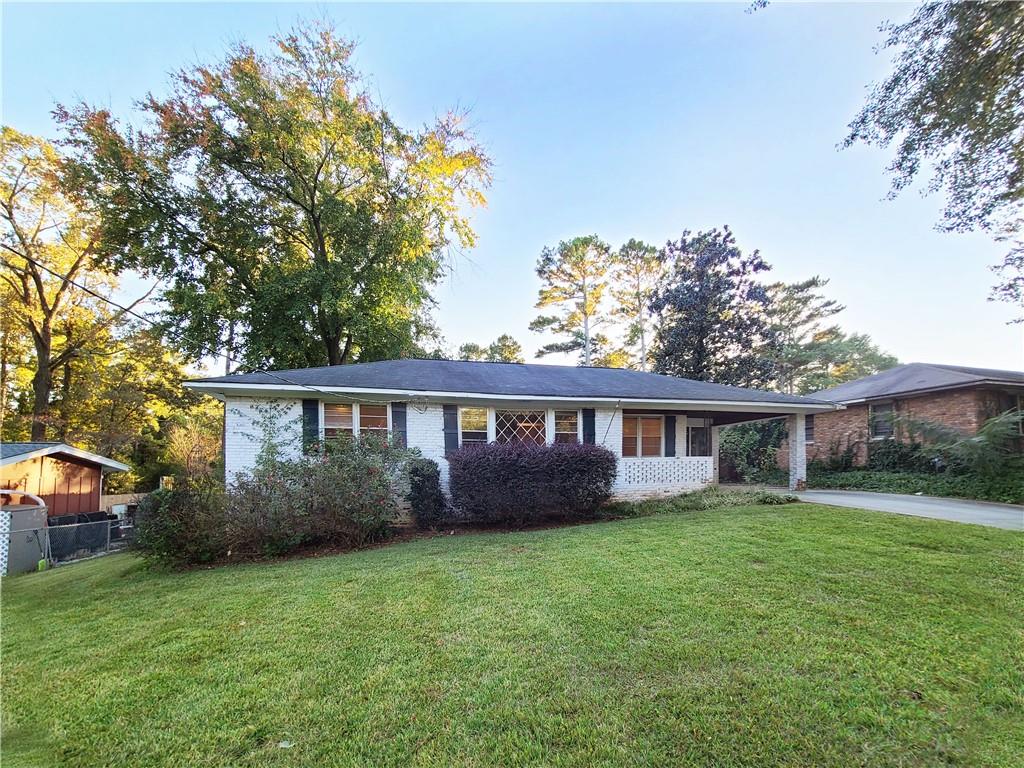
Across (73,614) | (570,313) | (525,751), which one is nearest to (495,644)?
(525,751)

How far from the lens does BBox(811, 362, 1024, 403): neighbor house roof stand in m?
12.0

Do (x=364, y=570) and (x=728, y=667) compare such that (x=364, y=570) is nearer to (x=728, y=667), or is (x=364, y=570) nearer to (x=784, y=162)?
(x=728, y=667)

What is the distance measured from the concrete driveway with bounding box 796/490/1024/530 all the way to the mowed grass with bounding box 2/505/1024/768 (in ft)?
8.65

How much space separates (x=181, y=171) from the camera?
14.9 metres

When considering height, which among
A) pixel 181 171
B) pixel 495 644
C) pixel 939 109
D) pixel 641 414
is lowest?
pixel 495 644

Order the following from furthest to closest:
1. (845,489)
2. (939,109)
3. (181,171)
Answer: (181,171) → (845,489) → (939,109)

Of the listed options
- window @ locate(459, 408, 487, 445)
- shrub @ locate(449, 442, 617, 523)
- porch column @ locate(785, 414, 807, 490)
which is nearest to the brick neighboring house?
porch column @ locate(785, 414, 807, 490)

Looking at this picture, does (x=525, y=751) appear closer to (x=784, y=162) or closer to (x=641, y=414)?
(x=641, y=414)

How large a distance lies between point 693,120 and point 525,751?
12641 millimetres

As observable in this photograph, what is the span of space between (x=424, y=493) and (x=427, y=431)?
151cm

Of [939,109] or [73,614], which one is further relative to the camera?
[939,109]

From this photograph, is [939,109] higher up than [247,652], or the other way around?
[939,109]

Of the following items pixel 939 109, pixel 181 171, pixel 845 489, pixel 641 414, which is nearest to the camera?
pixel 939 109

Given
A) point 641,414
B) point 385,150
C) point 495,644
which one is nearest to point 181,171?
point 385,150
